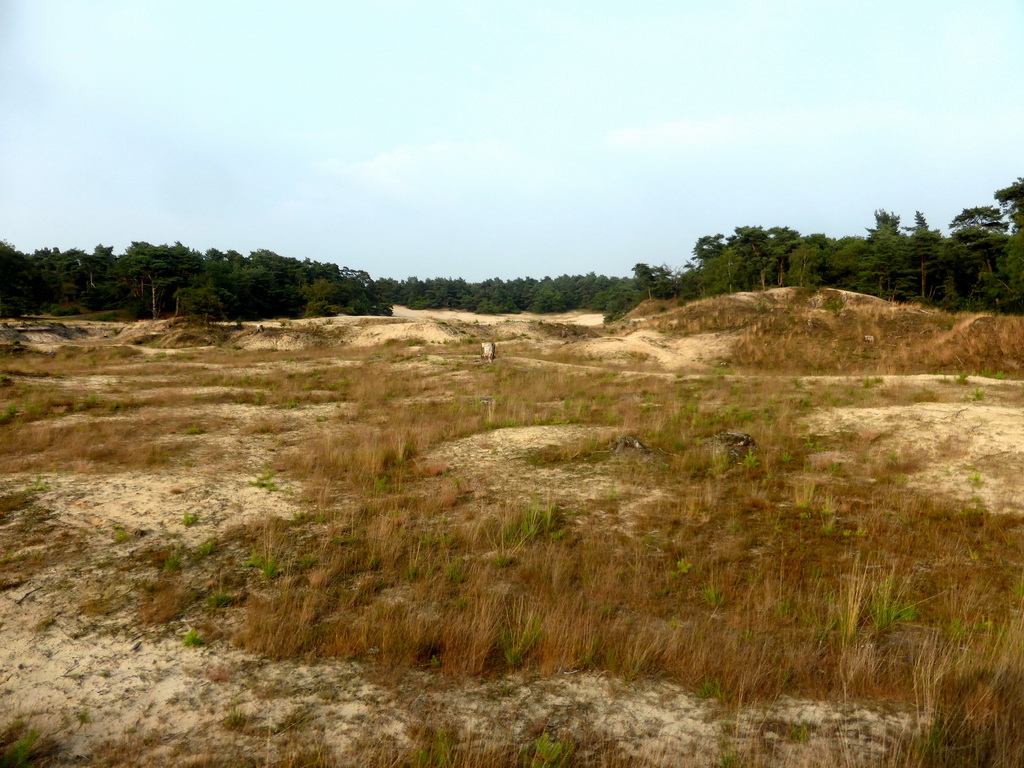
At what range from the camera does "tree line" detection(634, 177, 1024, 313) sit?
3641cm

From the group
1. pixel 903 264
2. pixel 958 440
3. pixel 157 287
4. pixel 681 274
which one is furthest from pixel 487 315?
pixel 958 440

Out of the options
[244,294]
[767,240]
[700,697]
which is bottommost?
[700,697]

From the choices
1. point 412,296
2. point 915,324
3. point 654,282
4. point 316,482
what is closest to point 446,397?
point 316,482

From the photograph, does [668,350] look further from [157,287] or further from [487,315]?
[487,315]

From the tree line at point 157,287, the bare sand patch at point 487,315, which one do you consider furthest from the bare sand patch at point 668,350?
the bare sand patch at point 487,315

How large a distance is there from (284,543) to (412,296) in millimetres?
95288

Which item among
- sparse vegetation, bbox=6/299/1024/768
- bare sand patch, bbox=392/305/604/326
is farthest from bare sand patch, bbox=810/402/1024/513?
bare sand patch, bbox=392/305/604/326

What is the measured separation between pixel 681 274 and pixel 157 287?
57833 mm

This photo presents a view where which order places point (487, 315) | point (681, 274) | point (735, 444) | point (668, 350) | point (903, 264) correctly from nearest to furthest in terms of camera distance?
point (735, 444) → point (668, 350) → point (903, 264) → point (681, 274) → point (487, 315)

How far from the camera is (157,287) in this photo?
1994 inches

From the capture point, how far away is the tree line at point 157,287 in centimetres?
4481

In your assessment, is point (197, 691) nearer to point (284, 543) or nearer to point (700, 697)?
point (284, 543)

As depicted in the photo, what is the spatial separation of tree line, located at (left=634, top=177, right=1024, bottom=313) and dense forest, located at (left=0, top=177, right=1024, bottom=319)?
10 cm

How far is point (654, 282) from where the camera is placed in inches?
2635
